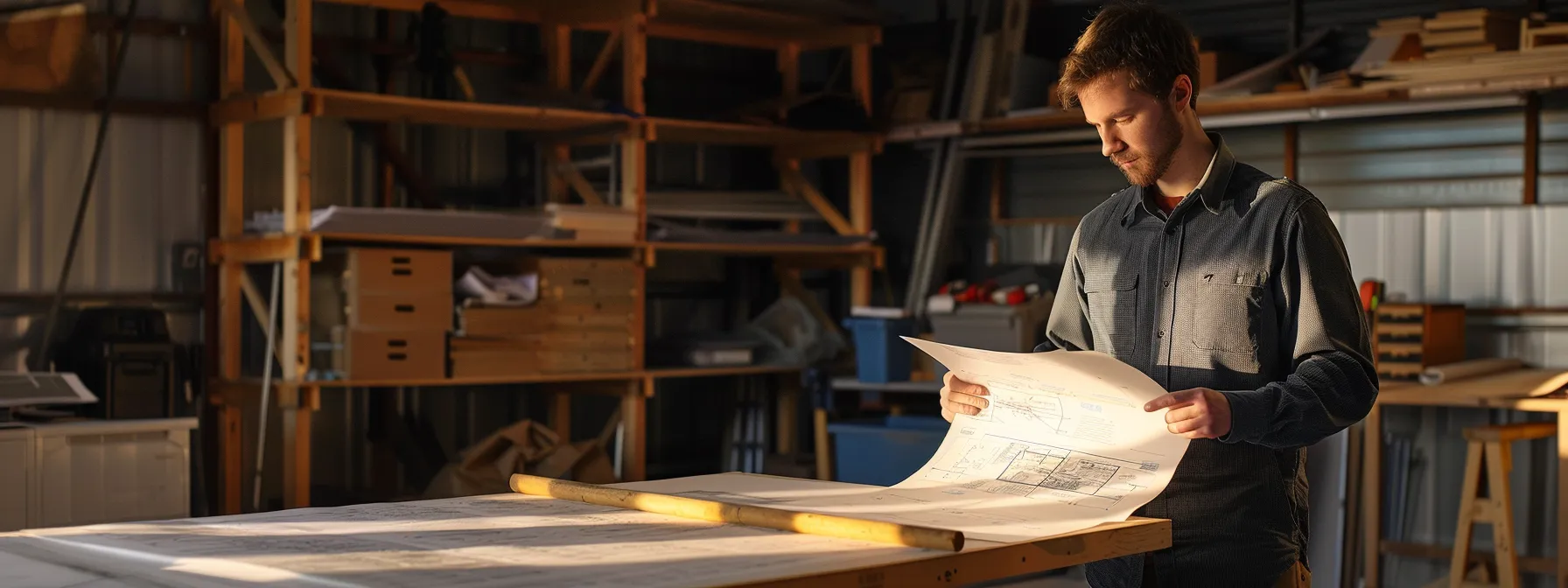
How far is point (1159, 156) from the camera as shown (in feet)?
7.34

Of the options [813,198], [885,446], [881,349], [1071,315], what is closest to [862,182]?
[813,198]

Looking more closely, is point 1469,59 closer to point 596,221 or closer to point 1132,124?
point 596,221

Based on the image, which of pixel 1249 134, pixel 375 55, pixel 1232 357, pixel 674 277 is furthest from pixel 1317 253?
pixel 674 277

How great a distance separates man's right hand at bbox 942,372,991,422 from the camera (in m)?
2.30

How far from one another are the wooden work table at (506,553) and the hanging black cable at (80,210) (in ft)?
10.7

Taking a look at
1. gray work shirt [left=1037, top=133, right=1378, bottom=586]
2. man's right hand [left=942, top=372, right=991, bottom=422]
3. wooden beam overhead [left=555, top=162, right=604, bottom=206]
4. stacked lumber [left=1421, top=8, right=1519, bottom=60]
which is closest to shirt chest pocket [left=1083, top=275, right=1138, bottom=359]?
gray work shirt [left=1037, top=133, right=1378, bottom=586]

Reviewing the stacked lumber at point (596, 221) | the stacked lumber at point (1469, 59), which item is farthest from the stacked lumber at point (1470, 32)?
the stacked lumber at point (596, 221)

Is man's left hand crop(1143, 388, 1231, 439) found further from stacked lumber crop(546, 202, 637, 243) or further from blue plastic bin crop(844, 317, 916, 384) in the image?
blue plastic bin crop(844, 317, 916, 384)

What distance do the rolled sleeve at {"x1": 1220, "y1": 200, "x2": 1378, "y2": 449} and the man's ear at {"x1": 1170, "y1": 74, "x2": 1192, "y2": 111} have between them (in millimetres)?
218

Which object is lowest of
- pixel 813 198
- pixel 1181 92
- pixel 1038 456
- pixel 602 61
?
pixel 1038 456

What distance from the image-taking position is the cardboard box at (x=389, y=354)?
17.0ft

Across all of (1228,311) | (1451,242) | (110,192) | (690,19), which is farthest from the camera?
(690,19)

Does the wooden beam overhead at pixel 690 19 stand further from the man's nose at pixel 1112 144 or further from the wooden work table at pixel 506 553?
the man's nose at pixel 1112 144

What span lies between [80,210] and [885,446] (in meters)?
2.82
